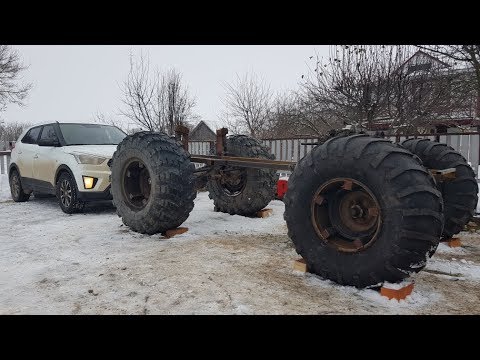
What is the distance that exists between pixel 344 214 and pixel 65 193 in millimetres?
5488

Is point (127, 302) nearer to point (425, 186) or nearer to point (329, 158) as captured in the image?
point (329, 158)

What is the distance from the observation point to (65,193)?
22.2 feet

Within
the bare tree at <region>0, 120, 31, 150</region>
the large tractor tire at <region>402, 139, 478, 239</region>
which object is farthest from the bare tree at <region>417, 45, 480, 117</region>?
the bare tree at <region>0, 120, 31, 150</region>

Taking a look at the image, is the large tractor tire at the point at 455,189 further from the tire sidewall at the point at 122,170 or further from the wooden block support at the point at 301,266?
the tire sidewall at the point at 122,170

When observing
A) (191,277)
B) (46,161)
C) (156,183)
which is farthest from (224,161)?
(46,161)

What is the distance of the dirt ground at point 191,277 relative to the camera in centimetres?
269

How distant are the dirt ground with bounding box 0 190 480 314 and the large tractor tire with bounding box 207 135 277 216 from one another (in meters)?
0.61

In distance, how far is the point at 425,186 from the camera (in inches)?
106

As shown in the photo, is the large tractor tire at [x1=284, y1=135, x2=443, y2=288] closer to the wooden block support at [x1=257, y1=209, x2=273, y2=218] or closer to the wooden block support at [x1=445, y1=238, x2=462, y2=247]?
the wooden block support at [x1=445, y1=238, x2=462, y2=247]

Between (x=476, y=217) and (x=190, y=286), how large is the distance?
4758 mm

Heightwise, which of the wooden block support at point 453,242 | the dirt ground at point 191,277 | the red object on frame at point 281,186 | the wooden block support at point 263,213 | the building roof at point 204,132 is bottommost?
the dirt ground at point 191,277

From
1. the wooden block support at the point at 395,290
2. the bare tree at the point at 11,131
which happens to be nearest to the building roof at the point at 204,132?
the bare tree at the point at 11,131

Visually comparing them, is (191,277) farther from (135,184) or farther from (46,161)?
(46,161)

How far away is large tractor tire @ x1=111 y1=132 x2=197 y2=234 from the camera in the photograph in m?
4.55
